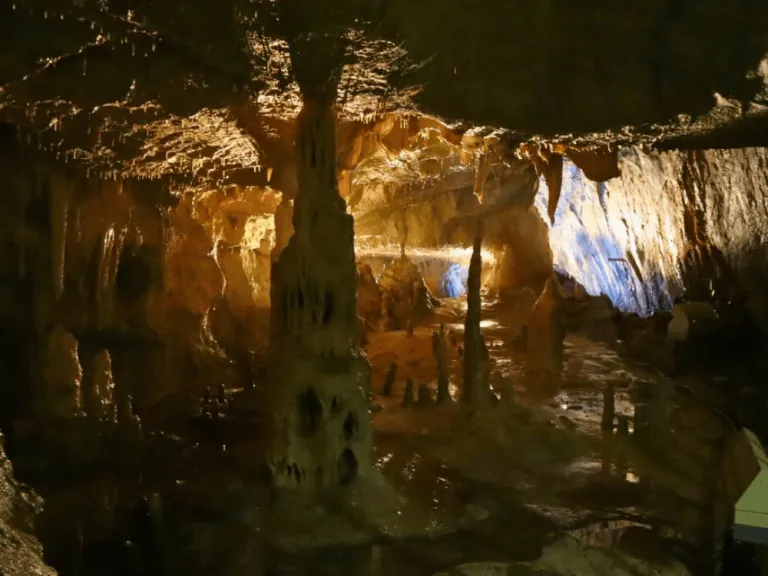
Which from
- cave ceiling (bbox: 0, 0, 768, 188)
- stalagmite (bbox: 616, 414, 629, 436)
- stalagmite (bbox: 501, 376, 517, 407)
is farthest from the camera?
stalagmite (bbox: 501, 376, 517, 407)

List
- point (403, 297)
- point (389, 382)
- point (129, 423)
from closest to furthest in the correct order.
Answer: point (129, 423)
point (389, 382)
point (403, 297)

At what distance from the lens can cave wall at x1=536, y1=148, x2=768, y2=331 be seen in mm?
12680

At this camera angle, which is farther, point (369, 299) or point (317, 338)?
point (369, 299)

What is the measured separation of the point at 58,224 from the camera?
935 cm

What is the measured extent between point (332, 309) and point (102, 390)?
16.7ft

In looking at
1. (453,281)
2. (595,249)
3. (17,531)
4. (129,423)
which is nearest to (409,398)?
(129,423)

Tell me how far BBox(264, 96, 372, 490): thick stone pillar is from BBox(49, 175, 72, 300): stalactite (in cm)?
441

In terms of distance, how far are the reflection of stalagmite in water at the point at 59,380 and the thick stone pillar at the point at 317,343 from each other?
4029 mm

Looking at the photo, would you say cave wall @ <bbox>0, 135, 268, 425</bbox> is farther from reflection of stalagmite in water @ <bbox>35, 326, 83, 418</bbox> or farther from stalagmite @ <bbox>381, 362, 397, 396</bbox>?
stalagmite @ <bbox>381, 362, 397, 396</bbox>

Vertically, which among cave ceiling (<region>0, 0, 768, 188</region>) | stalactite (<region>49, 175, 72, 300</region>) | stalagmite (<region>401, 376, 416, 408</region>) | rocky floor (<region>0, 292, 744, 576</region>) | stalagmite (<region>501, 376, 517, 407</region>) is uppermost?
cave ceiling (<region>0, 0, 768, 188</region>)

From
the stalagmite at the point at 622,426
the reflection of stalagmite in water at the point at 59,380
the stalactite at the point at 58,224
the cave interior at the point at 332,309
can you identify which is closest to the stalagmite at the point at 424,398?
the cave interior at the point at 332,309

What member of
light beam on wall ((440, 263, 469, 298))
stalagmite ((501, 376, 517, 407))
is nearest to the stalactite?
stalagmite ((501, 376, 517, 407))

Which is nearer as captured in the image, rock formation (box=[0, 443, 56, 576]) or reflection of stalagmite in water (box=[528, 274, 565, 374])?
rock formation (box=[0, 443, 56, 576])

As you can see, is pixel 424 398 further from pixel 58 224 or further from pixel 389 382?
pixel 58 224
